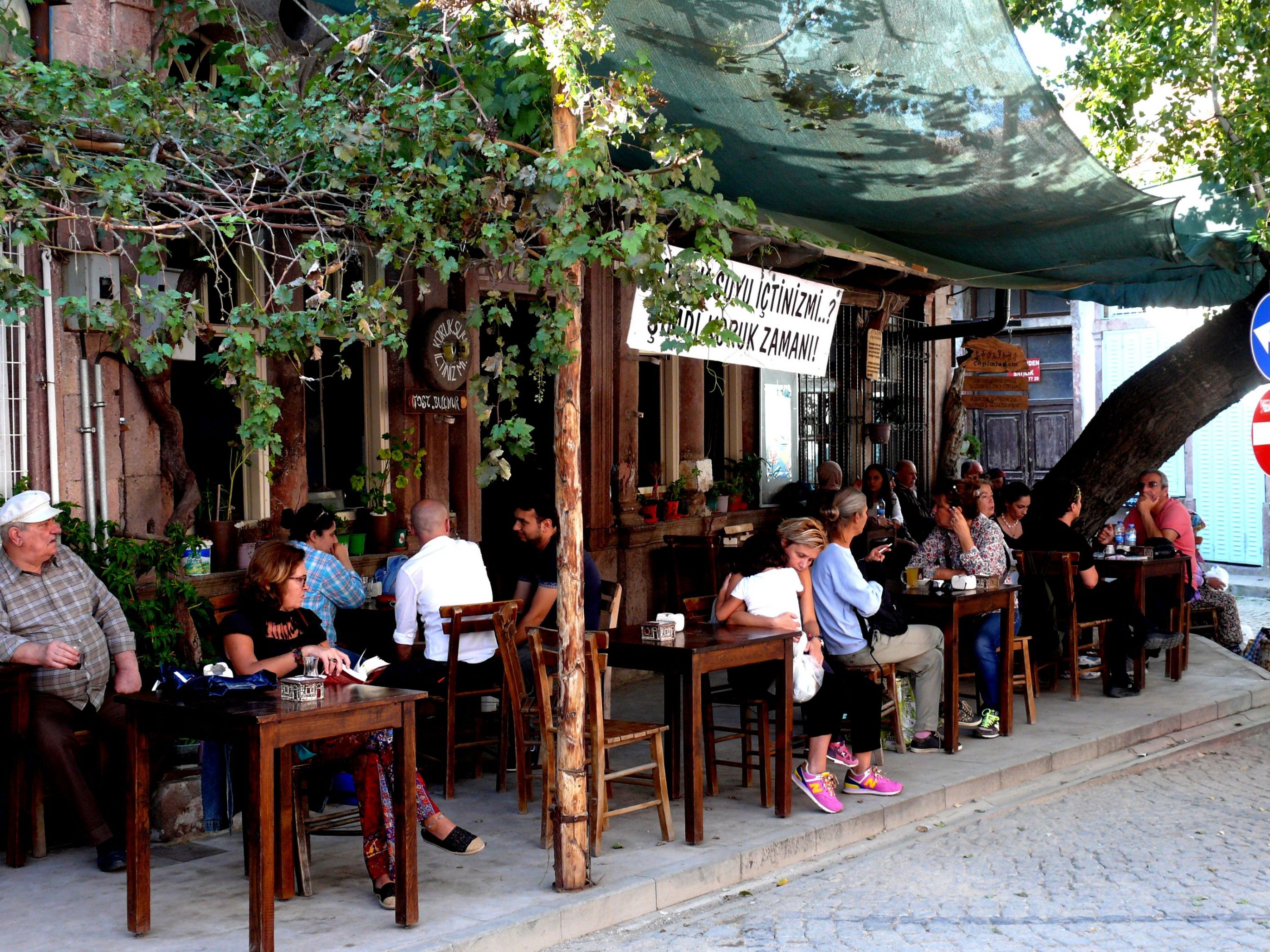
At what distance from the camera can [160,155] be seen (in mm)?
5418

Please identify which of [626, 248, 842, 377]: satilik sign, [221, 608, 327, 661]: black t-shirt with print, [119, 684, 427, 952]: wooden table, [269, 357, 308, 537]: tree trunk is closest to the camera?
[119, 684, 427, 952]: wooden table

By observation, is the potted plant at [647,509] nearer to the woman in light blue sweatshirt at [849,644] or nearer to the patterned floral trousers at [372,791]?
the woman in light blue sweatshirt at [849,644]

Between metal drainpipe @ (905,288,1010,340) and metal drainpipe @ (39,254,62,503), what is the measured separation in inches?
386

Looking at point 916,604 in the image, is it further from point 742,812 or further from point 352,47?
point 352,47

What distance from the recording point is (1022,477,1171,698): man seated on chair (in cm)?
967

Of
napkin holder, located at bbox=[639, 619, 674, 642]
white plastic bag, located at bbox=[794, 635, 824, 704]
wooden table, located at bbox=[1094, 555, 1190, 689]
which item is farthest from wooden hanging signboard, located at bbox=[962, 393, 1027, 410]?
napkin holder, located at bbox=[639, 619, 674, 642]

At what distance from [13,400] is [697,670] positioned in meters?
3.72

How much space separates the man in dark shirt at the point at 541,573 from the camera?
720 centimetres

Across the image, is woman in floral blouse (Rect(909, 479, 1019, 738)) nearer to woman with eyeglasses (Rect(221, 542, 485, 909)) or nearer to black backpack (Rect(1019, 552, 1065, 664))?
black backpack (Rect(1019, 552, 1065, 664))

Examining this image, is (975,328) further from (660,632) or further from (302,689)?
(302,689)

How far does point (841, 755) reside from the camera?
22.6 feet

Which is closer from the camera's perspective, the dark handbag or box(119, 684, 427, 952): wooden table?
box(119, 684, 427, 952): wooden table

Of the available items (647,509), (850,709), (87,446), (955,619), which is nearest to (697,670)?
(850,709)

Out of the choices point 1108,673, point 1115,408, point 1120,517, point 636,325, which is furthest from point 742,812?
point 1120,517
